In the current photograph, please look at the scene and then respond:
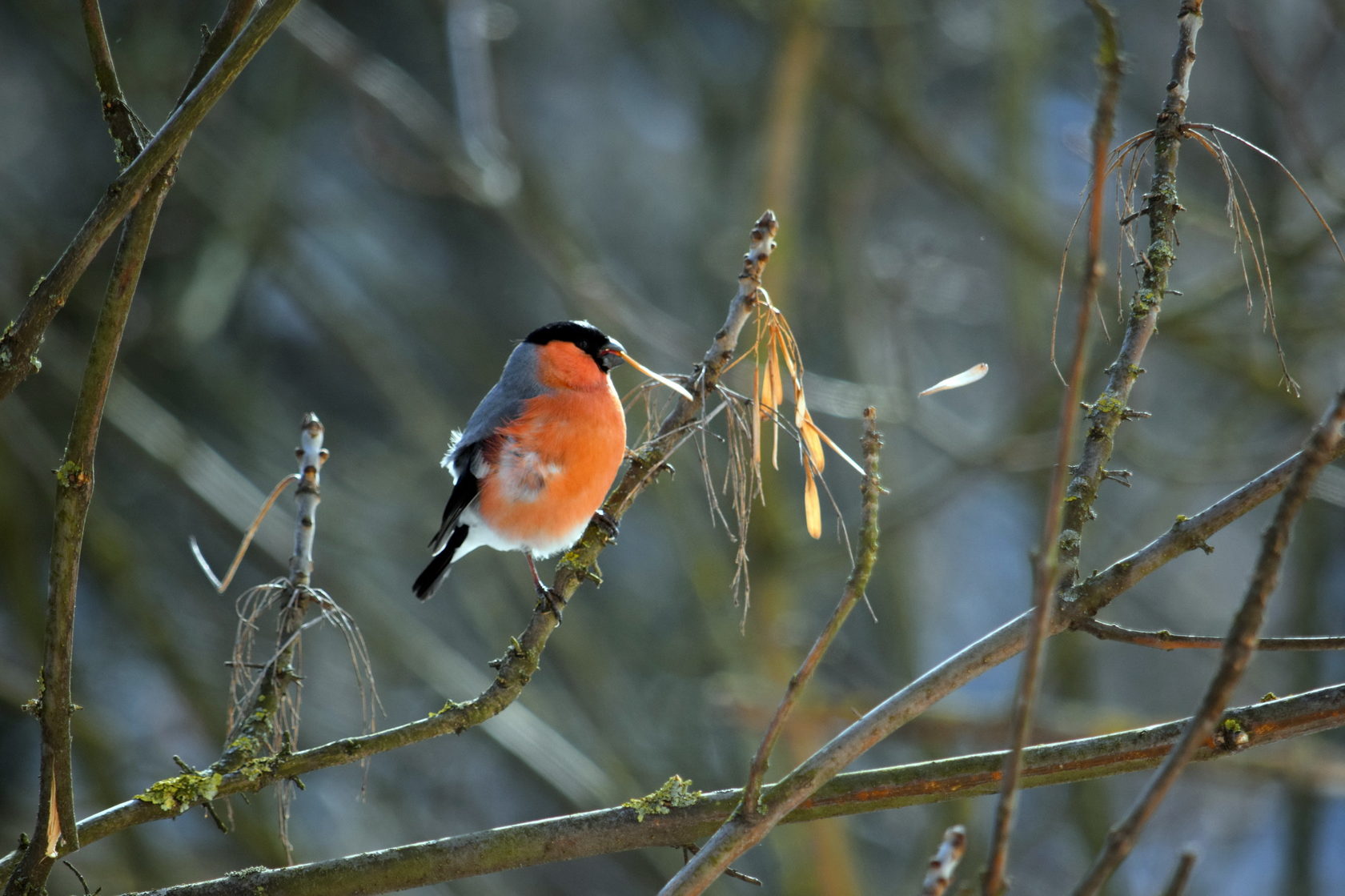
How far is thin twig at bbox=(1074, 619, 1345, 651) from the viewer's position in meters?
1.42

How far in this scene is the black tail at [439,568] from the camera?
2941mm

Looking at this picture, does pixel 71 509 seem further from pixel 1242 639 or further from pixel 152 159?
pixel 1242 639

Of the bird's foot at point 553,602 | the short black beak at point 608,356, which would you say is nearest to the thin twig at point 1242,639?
the bird's foot at point 553,602

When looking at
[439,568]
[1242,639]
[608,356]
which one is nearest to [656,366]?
[608,356]

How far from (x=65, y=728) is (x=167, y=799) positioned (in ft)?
0.81

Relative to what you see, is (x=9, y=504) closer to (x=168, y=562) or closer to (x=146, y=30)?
(x=168, y=562)

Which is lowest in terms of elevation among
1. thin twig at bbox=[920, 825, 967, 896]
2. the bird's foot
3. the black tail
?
thin twig at bbox=[920, 825, 967, 896]

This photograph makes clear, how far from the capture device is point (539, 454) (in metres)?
2.83

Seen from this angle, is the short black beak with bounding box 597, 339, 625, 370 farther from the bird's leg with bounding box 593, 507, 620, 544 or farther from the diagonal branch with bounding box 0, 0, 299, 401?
the diagonal branch with bounding box 0, 0, 299, 401

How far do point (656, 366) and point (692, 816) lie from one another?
462 cm

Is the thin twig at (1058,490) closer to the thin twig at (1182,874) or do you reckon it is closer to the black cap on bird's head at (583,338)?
the thin twig at (1182,874)

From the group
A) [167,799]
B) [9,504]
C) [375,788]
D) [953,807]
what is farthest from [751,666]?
[167,799]

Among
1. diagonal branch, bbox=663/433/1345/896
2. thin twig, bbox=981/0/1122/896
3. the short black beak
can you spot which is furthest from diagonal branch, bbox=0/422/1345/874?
the short black beak

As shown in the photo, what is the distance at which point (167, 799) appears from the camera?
161 cm
